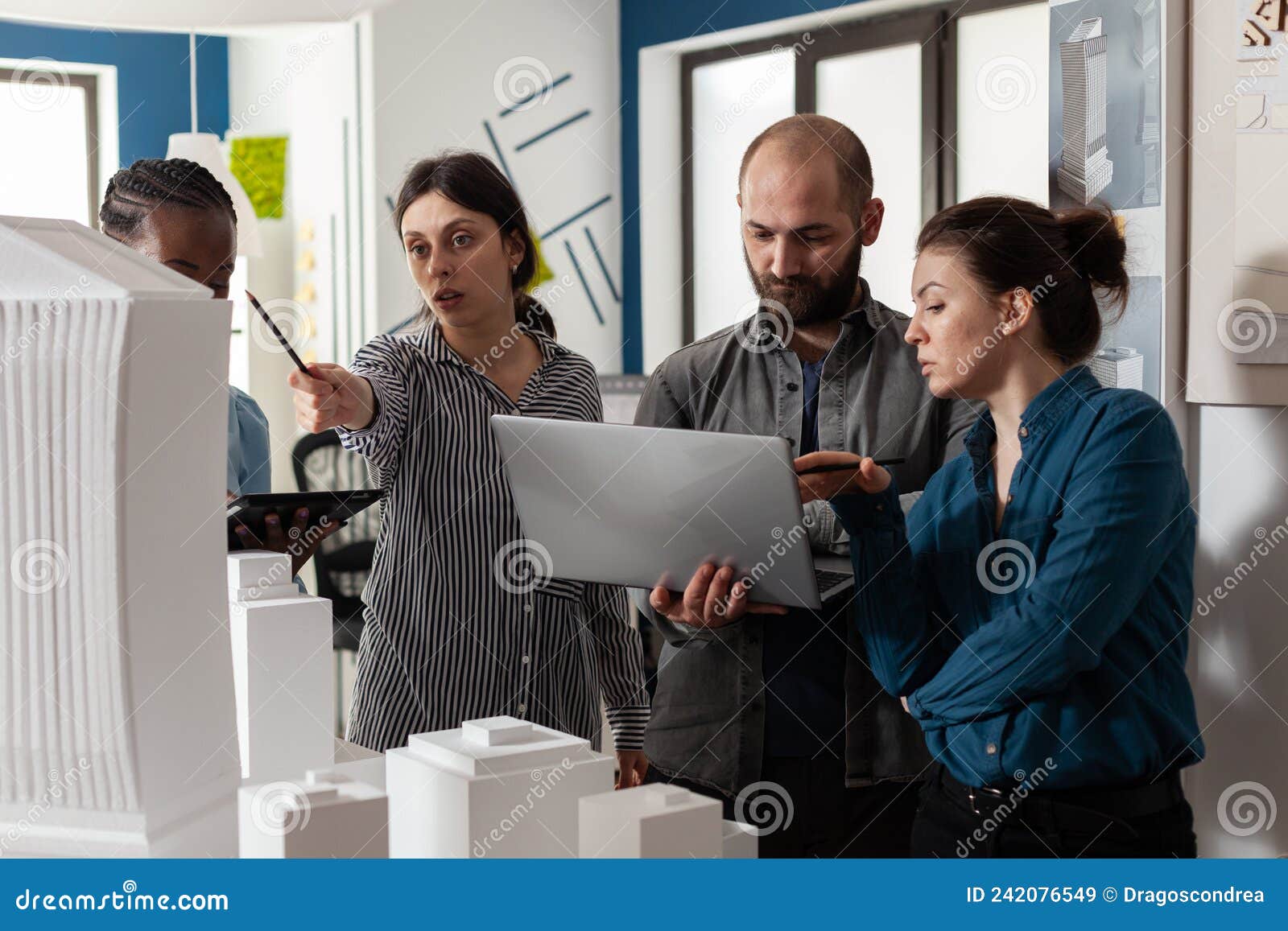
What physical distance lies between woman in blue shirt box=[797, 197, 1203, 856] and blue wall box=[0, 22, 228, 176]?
4.00 meters

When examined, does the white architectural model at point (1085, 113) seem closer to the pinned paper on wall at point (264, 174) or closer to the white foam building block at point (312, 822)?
the white foam building block at point (312, 822)

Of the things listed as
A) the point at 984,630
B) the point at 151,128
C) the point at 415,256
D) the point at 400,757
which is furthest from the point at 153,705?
the point at 151,128

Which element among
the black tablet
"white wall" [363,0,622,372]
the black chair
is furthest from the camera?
"white wall" [363,0,622,372]

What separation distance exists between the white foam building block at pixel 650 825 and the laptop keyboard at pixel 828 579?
2.58ft

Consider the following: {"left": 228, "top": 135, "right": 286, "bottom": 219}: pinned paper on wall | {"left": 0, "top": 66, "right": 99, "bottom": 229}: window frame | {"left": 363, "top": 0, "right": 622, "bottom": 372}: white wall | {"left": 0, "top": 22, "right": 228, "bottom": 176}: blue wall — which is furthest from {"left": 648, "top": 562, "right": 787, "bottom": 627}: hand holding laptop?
{"left": 0, "top": 22, "right": 228, "bottom": 176}: blue wall

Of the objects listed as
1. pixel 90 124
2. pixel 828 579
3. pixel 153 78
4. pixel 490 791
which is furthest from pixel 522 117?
pixel 490 791

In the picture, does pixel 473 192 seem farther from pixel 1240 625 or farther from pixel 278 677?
pixel 1240 625

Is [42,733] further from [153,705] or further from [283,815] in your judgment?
[283,815]

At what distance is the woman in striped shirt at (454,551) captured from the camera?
1.62m

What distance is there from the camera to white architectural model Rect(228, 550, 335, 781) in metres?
1.08

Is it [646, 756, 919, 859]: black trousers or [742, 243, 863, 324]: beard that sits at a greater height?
[742, 243, 863, 324]: beard

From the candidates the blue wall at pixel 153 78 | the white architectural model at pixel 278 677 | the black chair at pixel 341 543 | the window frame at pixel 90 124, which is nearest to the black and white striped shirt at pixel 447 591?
the white architectural model at pixel 278 677

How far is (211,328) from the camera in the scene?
94 centimetres

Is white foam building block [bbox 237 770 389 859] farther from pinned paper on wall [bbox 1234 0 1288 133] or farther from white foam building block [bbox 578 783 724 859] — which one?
pinned paper on wall [bbox 1234 0 1288 133]
